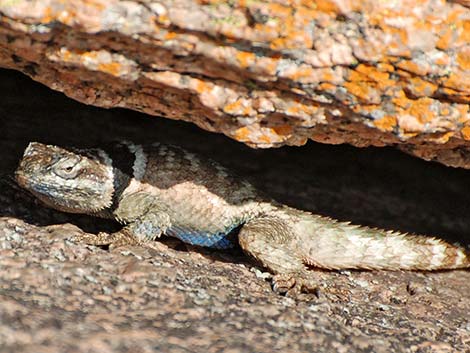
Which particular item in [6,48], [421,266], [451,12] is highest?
[451,12]

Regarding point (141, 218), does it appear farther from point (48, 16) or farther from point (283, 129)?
point (48, 16)

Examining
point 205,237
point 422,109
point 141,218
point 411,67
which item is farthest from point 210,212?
point 411,67

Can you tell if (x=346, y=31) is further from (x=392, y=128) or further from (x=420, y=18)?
(x=392, y=128)

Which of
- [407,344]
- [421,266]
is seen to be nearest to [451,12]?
[407,344]

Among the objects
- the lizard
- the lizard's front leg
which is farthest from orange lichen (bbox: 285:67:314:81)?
the lizard's front leg

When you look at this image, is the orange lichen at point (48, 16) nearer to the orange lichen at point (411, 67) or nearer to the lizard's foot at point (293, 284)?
the orange lichen at point (411, 67)

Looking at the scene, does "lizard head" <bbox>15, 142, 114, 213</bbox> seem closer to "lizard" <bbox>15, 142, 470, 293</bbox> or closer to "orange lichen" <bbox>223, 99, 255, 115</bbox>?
"lizard" <bbox>15, 142, 470, 293</bbox>

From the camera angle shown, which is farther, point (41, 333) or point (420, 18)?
point (420, 18)
